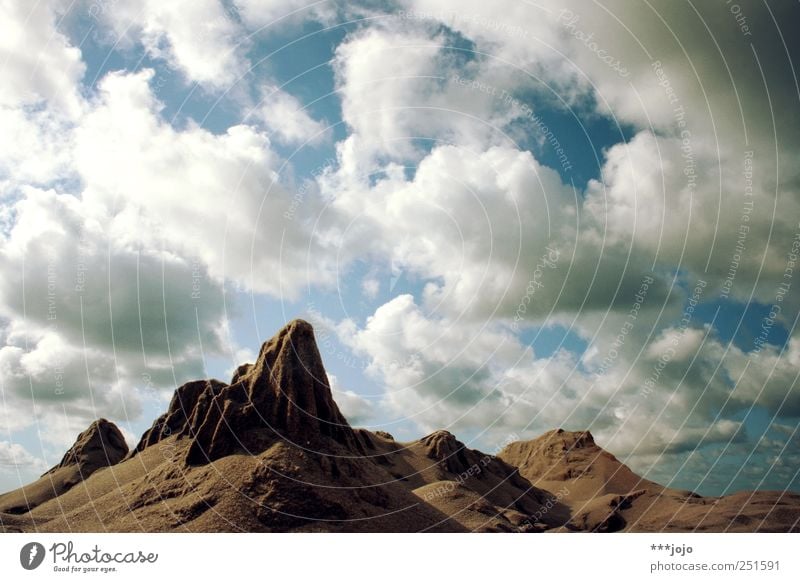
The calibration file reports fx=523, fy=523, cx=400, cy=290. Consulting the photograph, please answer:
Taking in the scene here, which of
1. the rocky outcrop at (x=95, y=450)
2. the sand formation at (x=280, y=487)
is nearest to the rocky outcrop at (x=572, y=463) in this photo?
the sand formation at (x=280, y=487)

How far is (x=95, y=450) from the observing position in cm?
11756

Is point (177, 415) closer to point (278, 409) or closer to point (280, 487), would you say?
point (278, 409)

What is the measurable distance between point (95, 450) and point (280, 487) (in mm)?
86365

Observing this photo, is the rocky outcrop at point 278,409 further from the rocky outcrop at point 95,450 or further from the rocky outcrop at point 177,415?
the rocky outcrop at point 95,450

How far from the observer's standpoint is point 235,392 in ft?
220

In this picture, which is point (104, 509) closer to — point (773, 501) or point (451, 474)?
point (451, 474)

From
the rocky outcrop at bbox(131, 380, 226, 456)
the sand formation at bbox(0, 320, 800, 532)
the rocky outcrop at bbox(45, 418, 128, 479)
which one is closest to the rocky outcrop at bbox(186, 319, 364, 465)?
the sand formation at bbox(0, 320, 800, 532)

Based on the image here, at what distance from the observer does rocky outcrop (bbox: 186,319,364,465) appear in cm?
6125

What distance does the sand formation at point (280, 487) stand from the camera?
176 feet

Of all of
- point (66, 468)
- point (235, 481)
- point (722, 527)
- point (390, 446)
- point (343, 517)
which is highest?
point (66, 468)

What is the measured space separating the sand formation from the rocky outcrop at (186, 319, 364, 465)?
15 cm

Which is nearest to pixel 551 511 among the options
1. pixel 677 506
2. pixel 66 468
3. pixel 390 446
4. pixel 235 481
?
pixel 677 506

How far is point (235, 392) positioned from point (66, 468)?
75.5 m

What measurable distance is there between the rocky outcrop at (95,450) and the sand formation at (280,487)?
0.70m
